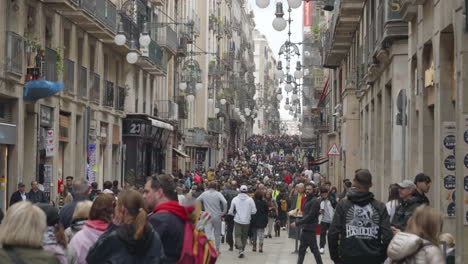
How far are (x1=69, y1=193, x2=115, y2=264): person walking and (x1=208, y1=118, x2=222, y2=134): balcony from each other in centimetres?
6242

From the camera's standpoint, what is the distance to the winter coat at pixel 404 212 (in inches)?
462

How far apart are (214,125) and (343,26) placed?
35.2 meters

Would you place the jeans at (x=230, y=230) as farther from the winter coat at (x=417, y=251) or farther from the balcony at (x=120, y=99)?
the winter coat at (x=417, y=251)

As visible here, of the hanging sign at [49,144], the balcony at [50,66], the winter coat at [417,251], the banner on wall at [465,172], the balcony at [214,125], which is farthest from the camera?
the balcony at [214,125]

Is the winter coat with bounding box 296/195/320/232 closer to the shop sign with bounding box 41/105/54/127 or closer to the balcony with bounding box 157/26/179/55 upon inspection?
the shop sign with bounding box 41/105/54/127

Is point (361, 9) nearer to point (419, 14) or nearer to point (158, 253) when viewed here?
point (419, 14)

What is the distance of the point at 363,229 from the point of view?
9.97m

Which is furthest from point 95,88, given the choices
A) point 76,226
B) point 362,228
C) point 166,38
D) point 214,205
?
point 76,226

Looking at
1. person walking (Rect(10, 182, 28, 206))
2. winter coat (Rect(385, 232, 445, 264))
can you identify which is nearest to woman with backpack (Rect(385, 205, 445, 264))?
winter coat (Rect(385, 232, 445, 264))

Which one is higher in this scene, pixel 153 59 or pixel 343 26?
pixel 343 26

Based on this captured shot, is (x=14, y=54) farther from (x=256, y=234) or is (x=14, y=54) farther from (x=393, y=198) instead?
(x=393, y=198)

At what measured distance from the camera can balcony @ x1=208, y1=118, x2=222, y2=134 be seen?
2803 inches

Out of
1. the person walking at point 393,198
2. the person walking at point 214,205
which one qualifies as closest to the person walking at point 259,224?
the person walking at point 214,205

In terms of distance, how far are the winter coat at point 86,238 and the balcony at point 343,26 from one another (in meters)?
26.0
